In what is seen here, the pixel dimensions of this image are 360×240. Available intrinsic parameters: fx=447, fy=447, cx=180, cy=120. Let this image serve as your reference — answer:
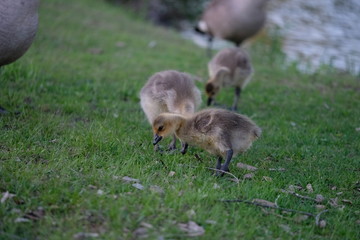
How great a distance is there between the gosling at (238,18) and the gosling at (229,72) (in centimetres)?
257

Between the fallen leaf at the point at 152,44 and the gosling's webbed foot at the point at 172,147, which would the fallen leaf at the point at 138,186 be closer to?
the gosling's webbed foot at the point at 172,147

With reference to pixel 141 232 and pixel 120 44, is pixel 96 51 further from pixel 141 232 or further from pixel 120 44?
pixel 141 232

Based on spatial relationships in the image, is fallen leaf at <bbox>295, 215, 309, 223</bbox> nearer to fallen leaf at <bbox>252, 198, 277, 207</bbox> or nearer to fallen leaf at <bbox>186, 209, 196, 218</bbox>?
fallen leaf at <bbox>252, 198, 277, 207</bbox>

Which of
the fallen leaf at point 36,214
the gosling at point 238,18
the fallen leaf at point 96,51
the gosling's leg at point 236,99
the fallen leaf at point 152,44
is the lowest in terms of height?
the fallen leaf at point 152,44

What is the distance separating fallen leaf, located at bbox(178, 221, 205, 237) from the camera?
3.52m

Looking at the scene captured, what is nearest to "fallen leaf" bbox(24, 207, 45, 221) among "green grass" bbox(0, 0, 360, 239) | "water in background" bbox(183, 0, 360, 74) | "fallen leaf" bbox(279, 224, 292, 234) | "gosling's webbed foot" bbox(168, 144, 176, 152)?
"green grass" bbox(0, 0, 360, 239)

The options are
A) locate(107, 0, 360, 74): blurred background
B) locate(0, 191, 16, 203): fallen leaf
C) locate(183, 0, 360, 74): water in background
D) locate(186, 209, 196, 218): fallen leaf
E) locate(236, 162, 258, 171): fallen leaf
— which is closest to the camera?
locate(0, 191, 16, 203): fallen leaf

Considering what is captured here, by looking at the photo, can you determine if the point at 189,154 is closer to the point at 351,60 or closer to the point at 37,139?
the point at 37,139

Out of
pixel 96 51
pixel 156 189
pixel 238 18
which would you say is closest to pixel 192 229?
pixel 156 189

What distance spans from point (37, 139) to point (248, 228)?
8.62 feet

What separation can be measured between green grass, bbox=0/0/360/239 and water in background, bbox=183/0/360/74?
2.76 metres

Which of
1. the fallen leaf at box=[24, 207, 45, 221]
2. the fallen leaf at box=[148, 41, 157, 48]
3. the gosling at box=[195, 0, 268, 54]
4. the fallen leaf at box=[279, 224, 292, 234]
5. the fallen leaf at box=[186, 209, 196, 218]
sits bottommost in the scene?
the fallen leaf at box=[148, 41, 157, 48]

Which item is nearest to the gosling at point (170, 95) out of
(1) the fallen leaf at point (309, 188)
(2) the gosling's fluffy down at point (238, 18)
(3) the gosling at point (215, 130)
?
(3) the gosling at point (215, 130)

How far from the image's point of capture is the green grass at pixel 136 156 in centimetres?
366
